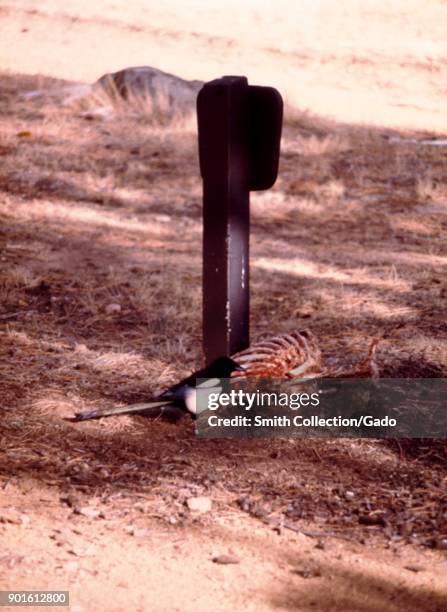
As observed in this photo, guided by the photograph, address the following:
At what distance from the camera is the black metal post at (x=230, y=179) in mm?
3961

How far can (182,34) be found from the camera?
691 inches

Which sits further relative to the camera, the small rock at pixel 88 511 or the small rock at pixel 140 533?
the small rock at pixel 88 511

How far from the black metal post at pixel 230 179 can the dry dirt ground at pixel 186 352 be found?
54 cm

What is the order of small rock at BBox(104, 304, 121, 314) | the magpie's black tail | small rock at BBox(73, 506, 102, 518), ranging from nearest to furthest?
small rock at BBox(73, 506, 102, 518), the magpie's black tail, small rock at BBox(104, 304, 121, 314)

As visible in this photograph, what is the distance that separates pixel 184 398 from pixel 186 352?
996 mm

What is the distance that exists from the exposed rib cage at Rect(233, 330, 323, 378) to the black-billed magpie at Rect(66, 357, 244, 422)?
0.06 meters

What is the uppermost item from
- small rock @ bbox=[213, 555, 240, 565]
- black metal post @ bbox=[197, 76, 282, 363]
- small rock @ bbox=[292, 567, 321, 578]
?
black metal post @ bbox=[197, 76, 282, 363]

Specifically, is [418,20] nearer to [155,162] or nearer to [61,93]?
[61,93]

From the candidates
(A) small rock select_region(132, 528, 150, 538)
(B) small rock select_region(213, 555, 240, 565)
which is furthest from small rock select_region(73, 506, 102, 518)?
(B) small rock select_region(213, 555, 240, 565)

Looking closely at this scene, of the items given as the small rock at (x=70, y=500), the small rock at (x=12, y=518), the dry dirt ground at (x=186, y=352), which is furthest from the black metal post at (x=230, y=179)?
the small rock at (x=12, y=518)

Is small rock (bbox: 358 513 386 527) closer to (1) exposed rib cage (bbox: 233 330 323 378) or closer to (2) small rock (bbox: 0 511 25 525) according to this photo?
(1) exposed rib cage (bbox: 233 330 323 378)

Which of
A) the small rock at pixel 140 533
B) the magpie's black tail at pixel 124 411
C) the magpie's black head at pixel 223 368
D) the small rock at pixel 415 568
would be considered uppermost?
the magpie's black head at pixel 223 368

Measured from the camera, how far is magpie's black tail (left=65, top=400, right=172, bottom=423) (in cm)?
396

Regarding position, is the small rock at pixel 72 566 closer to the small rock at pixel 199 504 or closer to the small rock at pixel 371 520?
the small rock at pixel 199 504
